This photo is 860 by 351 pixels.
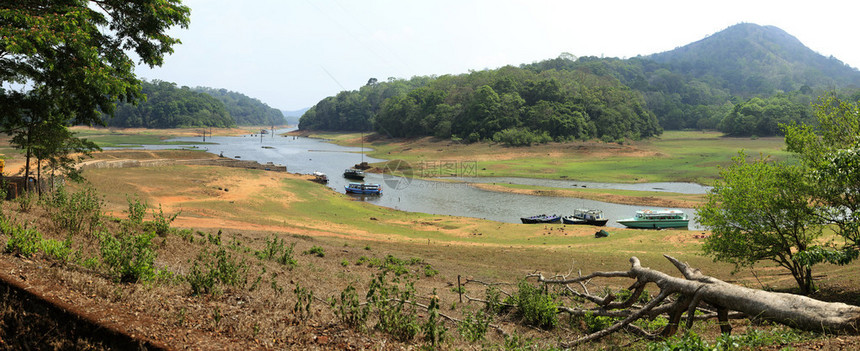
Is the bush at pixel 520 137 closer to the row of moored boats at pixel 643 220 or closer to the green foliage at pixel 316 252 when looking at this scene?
the row of moored boats at pixel 643 220

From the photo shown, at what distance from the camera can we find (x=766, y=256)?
15.8 meters

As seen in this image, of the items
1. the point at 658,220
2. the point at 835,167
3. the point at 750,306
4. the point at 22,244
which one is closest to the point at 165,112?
the point at 658,220

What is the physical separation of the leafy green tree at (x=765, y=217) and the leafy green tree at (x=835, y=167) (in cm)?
54

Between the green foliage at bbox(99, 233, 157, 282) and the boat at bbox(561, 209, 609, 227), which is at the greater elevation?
the green foliage at bbox(99, 233, 157, 282)

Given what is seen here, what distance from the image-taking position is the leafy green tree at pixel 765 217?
15070 millimetres

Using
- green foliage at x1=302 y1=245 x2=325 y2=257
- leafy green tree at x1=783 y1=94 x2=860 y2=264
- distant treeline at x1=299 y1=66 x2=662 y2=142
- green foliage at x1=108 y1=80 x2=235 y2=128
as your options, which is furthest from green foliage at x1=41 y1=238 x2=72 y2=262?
green foliage at x1=108 y1=80 x2=235 y2=128

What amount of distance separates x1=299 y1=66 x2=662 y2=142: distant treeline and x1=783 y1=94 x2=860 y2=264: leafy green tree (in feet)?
264

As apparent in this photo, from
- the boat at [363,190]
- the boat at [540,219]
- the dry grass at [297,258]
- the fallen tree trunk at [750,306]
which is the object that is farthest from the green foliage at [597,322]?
the boat at [363,190]

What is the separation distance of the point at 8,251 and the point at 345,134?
16761 centimetres

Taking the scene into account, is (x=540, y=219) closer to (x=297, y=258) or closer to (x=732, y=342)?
(x=297, y=258)

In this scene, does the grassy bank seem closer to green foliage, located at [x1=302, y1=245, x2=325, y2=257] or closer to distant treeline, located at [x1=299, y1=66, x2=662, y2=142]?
distant treeline, located at [x1=299, y1=66, x2=662, y2=142]

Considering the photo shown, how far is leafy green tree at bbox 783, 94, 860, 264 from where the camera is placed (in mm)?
11516

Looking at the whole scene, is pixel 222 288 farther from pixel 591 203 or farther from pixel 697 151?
pixel 697 151

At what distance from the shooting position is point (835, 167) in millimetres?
11391
